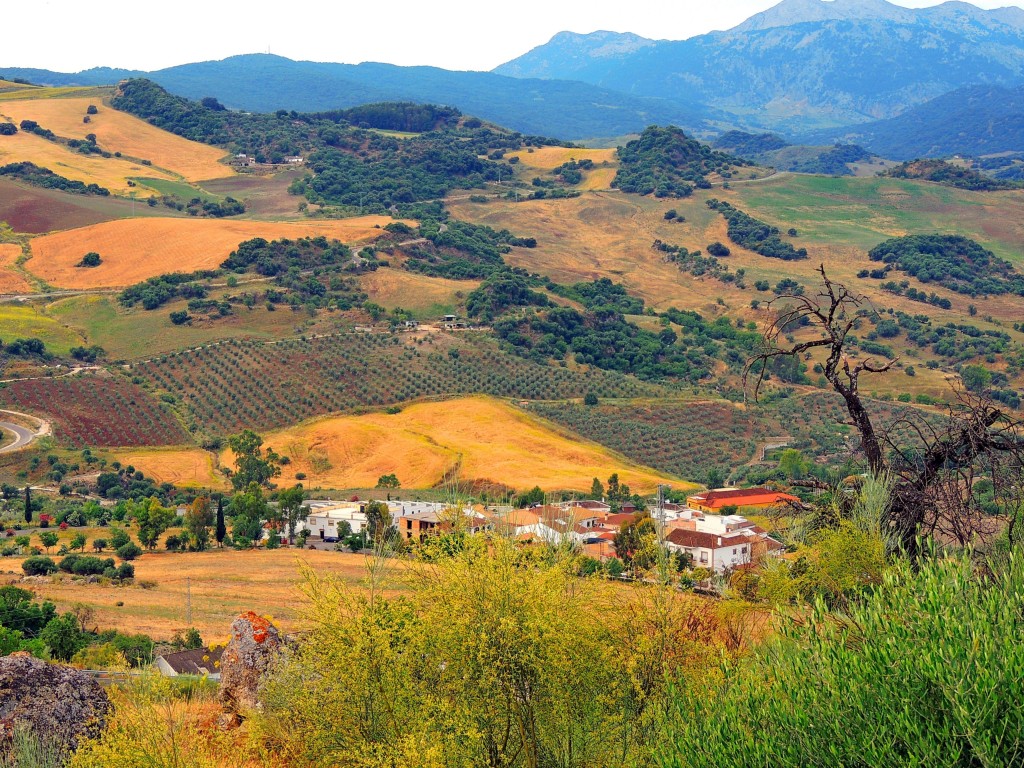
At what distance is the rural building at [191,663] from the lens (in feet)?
97.0

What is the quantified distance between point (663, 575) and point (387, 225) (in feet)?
462

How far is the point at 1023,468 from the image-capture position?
14891 mm

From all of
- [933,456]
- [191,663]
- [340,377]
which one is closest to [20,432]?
Answer: [340,377]

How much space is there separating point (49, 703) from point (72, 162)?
178214 millimetres

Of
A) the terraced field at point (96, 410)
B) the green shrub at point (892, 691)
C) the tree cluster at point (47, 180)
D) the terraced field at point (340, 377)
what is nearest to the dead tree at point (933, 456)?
the green shrub at point (892, 691)

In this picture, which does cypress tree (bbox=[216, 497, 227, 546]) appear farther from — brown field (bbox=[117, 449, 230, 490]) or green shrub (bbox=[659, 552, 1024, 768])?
green shrub (bbox=[659, 552, 1024, 768])

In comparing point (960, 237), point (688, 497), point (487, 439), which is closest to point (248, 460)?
point (487, 439)

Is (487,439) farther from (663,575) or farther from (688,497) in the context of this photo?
(663,575)

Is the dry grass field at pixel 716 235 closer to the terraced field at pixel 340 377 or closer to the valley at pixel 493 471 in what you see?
the valley at pixel 493 471

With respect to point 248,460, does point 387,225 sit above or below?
above

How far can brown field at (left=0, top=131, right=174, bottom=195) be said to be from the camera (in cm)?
17375

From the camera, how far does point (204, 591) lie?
46344mm

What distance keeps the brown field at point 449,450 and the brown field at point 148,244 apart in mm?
48001

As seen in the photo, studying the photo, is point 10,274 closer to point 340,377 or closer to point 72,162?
point 340,377
